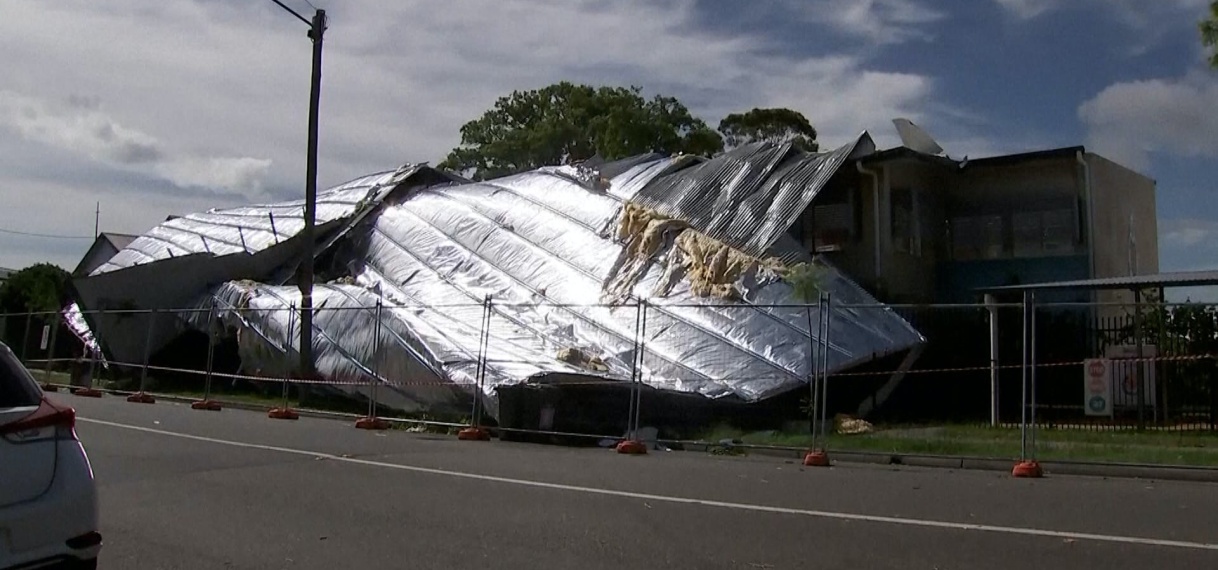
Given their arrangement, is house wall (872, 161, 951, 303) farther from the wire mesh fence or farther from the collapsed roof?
the wire mesh fence

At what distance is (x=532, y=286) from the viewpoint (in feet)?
78.9

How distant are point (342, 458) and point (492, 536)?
5.30 metres

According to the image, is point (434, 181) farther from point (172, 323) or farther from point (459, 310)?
point (459, 310)

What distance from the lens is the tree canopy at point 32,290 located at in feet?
139

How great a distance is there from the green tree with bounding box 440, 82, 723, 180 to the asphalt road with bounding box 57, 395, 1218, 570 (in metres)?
36.2

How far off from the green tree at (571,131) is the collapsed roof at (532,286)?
16451 mm

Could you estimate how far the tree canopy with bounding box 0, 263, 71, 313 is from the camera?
42.2 m

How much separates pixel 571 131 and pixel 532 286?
97.0 feet

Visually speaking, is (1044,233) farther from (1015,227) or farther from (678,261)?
(678,261)

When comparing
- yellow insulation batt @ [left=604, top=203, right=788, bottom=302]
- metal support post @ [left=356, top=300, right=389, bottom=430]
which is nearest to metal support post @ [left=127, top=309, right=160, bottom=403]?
metal support post @ [left=356, top=300, right=389, bottom=430]

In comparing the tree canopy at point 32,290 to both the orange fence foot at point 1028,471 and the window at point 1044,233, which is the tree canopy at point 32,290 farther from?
the orange fence foot at point 1028,471

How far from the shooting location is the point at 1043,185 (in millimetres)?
26031

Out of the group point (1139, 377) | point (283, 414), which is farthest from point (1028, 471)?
point (283, 414)

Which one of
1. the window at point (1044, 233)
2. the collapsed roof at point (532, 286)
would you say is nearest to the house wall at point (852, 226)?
the collapsed roof at point (532, 286)
